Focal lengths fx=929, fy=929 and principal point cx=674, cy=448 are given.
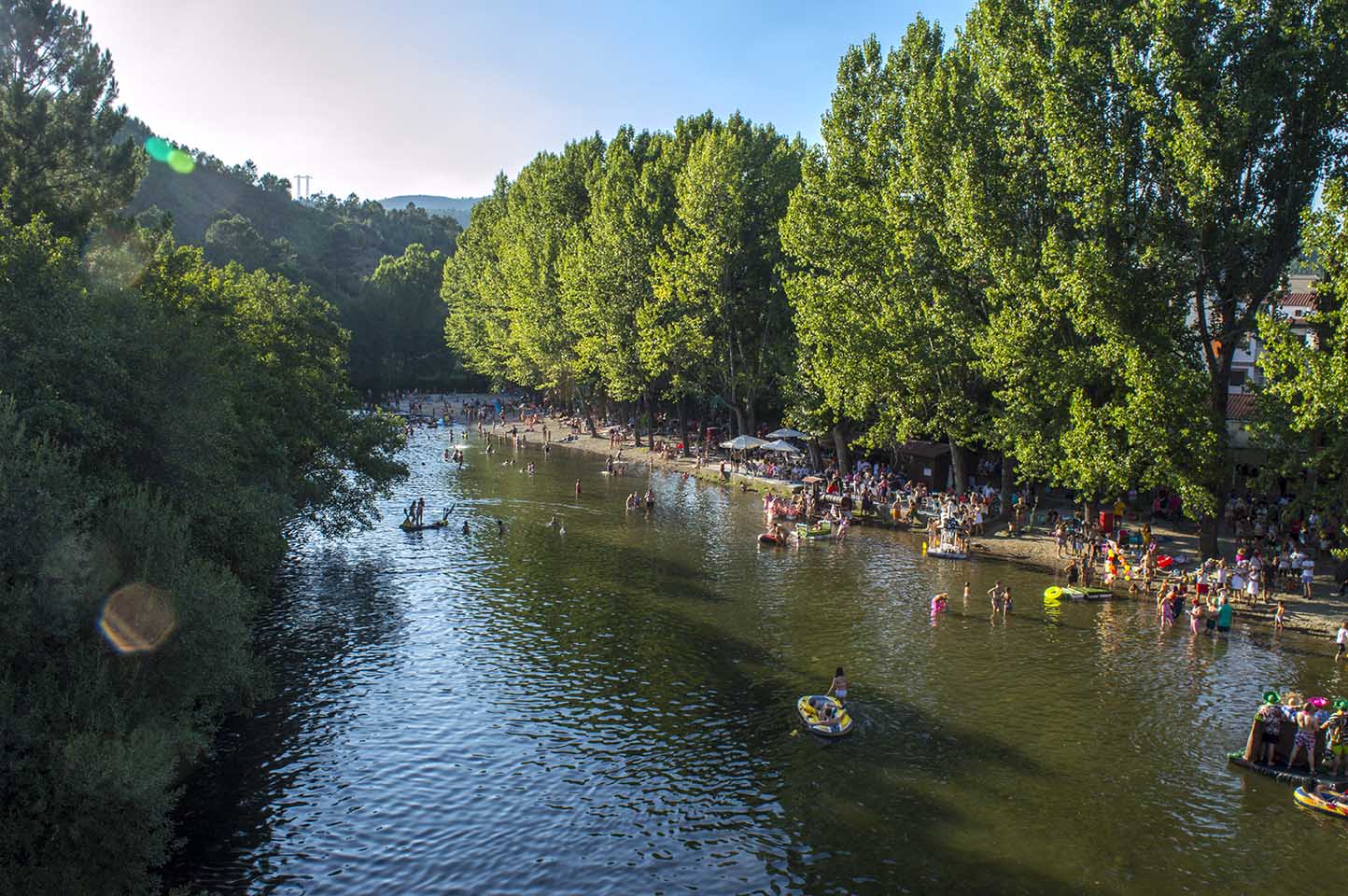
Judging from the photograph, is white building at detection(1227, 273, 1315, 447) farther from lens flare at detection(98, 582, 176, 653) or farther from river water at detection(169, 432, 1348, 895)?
lens flare at detection(98, 582, 176, 653)

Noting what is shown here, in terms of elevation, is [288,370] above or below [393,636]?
above

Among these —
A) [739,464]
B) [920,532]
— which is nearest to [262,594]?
[920,532]

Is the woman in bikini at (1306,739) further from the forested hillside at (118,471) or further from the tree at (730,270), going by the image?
the tree at (730,270)

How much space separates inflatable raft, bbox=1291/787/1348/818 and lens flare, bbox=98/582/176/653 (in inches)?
1035

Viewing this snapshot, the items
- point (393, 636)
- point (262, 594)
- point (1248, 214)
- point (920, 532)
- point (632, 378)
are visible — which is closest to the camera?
point (262, 594)

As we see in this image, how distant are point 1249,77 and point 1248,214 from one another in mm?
5149

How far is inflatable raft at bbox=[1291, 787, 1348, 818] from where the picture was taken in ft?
70.7

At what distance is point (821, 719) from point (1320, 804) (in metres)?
11.8

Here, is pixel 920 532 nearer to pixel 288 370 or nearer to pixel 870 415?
pixel 870 415

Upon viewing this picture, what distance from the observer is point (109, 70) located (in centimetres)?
4081

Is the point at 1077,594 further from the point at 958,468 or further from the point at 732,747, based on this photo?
the point at 732,747

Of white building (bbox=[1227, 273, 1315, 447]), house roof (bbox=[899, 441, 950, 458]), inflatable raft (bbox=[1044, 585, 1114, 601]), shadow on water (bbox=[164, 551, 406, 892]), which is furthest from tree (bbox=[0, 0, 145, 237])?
white building (bbox=[1227, 273, 1315, 447])

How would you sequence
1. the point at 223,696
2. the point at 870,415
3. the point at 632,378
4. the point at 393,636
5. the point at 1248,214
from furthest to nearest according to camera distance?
1. the point at 632,378
2. the point at 870,415
3. the point at 1248,214
4. the point at 393,636
5. the point at 223,696

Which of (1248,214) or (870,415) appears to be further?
(870,415)
